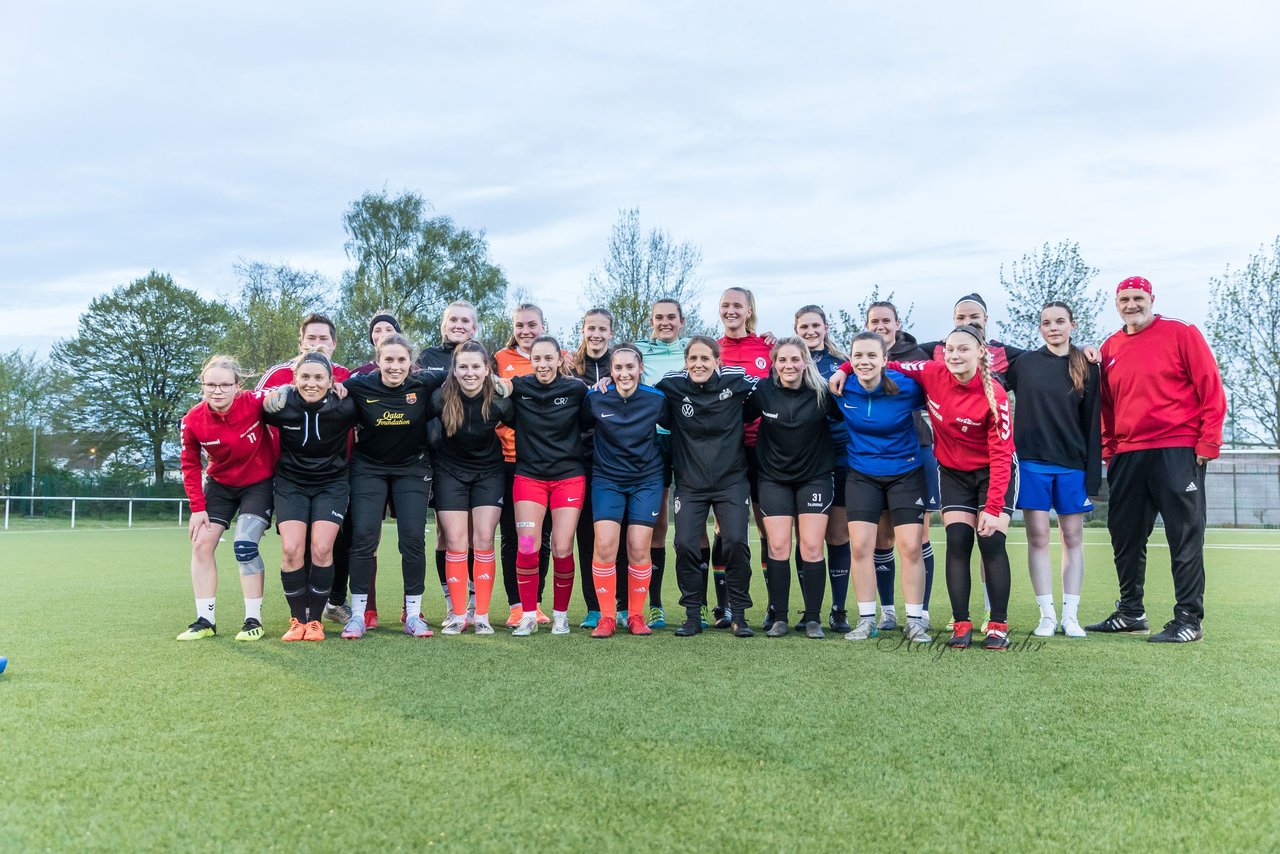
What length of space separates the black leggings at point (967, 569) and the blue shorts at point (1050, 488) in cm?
57

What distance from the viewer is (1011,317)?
2888 centimetres

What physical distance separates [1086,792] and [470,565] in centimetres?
455

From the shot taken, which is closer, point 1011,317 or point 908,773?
point 908,773

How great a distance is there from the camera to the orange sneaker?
17.2ft

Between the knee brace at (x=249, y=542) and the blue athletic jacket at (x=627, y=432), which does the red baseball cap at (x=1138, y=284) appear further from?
the knee brace at (x=249, y=542)

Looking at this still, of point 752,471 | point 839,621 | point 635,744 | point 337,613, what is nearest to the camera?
point 635,744

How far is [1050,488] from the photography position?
562 cm

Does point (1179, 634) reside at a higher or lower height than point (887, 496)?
lower

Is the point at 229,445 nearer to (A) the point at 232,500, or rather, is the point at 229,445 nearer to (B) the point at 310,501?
(A) the point at 232,500

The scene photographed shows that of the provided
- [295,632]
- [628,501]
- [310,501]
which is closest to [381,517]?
[310,501]

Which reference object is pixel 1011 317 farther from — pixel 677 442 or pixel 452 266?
pixel 677 442

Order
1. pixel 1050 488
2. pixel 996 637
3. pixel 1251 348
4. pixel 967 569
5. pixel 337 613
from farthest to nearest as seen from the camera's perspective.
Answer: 1. pixel 1251 348
2. pixel 337 613
3. pixel 1050 488
4. pixel 967 569
5. pixel 996 637

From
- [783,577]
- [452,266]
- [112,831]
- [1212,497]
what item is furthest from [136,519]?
[1212,497]

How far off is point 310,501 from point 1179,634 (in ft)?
16.3
